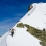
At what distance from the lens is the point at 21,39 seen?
42.7 m

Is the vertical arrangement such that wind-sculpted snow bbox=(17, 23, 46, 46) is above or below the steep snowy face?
below

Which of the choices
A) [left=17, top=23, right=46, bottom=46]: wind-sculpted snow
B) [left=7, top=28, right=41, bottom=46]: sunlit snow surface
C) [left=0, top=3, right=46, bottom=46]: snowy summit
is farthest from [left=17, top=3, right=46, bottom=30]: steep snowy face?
[left=7, top=28, right=41, bottom=46]: sunlit snow surface

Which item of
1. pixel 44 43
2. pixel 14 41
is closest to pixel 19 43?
pixel 14 41

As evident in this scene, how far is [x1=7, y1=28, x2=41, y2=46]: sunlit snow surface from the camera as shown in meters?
40.8

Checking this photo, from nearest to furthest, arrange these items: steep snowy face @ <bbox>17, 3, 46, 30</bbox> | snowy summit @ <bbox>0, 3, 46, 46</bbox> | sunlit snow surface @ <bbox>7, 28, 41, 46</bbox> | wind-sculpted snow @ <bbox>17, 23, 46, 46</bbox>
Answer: sunlit snow surface @ <bbox>7, 28, 41, 46</bbox>
snowy summit @ <bbox>0, 3, 46, 46</bbox>
wind-sculpted snow @ <bbox>17, 23, 46, 46</bbox>
steep snowy face @ <bbox>17, 3, 46, 30</bbox>

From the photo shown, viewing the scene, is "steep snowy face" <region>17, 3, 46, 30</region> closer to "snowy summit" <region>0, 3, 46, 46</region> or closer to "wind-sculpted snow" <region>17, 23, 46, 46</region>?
"snowy summit" <region>0, 3, 46, 46</region>

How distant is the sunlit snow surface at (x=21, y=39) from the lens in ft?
134

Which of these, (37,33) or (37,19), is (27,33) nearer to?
(37,33)

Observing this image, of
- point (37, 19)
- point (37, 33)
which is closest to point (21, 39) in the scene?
point (37, 33)

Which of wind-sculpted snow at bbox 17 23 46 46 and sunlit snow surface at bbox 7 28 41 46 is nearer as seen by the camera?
sunlit snow surface at bbox 7 28 41 46

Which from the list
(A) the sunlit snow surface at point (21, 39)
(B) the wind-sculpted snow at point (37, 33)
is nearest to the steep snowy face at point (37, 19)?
(B) the wind-sculpted snow at point (37, 33)

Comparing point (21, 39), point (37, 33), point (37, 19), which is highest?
point (37, 19)

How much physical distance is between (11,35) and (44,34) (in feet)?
Result: 31.4

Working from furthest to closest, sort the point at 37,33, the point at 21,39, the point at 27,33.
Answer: the point at 37,33 < the point at 27,33 < the point at 21,39
